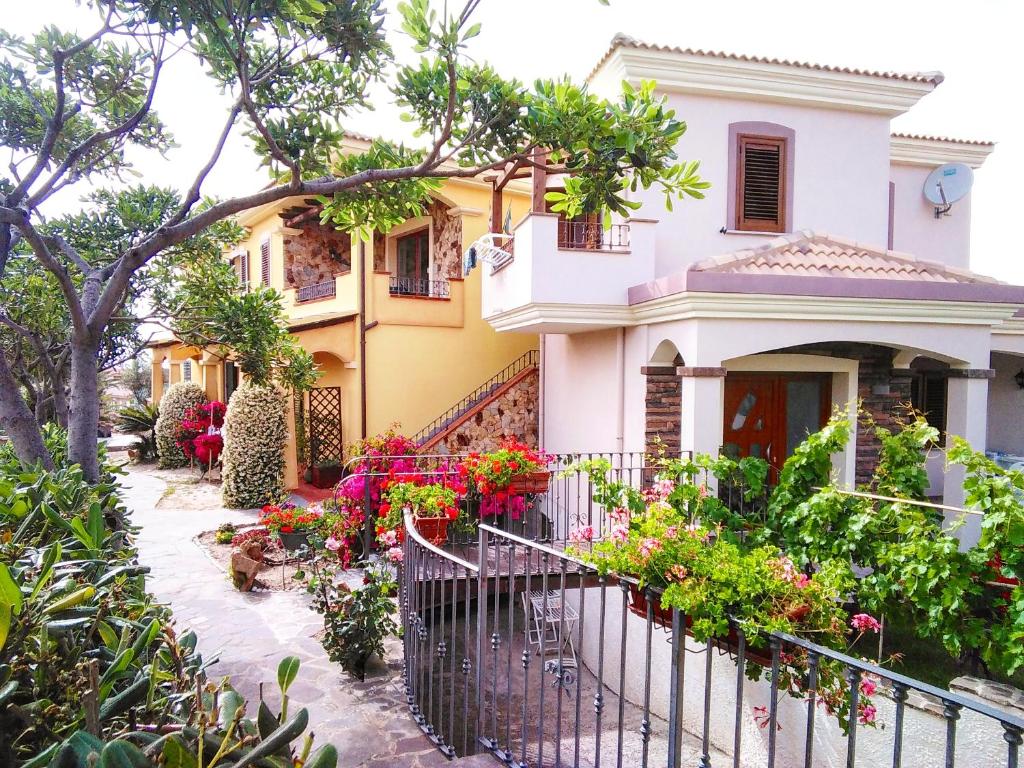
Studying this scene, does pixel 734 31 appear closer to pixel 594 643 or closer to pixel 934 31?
pixel 934 31

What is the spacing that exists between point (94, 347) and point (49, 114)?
8.72 ft

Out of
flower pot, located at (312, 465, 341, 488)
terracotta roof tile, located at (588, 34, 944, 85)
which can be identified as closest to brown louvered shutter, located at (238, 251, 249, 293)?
flower pot, located at (312, 465, 341, 488)

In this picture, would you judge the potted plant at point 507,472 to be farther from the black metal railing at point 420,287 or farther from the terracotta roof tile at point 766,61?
the black metal railing at point 420,287

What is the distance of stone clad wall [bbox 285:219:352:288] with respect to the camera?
15664 millimetres

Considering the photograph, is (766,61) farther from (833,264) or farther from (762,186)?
(833,264)

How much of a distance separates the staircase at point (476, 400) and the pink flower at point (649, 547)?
27.4 feet

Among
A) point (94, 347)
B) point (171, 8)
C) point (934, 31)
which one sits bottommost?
point (94, 347)

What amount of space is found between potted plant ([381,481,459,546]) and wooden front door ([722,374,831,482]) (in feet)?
12.9

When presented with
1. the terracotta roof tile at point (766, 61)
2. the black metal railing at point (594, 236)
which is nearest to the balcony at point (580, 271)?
the black metal railing at point (594, 236)

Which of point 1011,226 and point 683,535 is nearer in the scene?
point 683,535

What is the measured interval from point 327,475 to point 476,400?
3697 mm

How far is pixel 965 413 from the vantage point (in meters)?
7.26

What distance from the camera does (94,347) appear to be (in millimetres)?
5281

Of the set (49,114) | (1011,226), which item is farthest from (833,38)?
(49,114)
